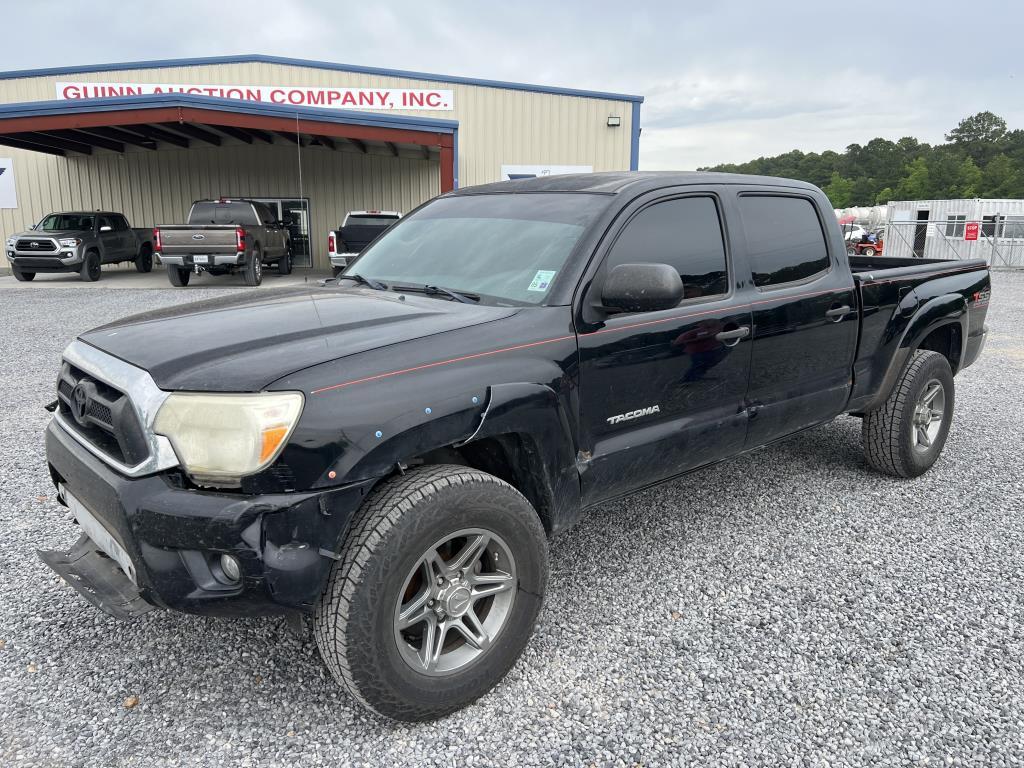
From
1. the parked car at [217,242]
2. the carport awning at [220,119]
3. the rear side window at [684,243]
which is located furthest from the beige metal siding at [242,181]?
the rear side window at [684,243]

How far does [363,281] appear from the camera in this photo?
11.3 feet

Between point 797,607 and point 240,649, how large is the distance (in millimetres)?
2247

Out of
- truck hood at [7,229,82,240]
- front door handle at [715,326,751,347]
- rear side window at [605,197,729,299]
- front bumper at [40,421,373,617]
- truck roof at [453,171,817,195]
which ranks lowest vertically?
front bumper at [40,421,373,617]

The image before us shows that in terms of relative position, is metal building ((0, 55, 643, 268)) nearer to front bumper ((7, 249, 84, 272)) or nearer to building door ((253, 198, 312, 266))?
building door ((253, 198, 312, 266))

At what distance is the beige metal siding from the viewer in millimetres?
22531

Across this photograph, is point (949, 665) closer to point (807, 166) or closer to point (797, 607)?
point (797, 607)

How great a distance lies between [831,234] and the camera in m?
4.05

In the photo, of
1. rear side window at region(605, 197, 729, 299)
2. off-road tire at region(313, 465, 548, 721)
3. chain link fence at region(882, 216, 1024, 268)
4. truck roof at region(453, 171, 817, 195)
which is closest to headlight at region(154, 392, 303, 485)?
off-road tire at region(313, 465, 548, 721)

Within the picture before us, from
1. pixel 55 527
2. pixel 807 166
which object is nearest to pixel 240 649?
A: pixel 55 527

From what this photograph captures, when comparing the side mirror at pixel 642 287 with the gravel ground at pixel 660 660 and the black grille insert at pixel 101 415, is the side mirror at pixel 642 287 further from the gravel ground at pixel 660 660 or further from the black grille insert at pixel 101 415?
the black grille insert at pixel 101 415

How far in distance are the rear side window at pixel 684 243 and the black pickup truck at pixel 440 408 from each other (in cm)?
1

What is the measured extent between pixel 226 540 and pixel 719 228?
2.51m

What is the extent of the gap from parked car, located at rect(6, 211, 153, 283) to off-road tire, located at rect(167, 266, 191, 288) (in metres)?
3.03

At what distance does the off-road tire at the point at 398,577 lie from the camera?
6.95ft
